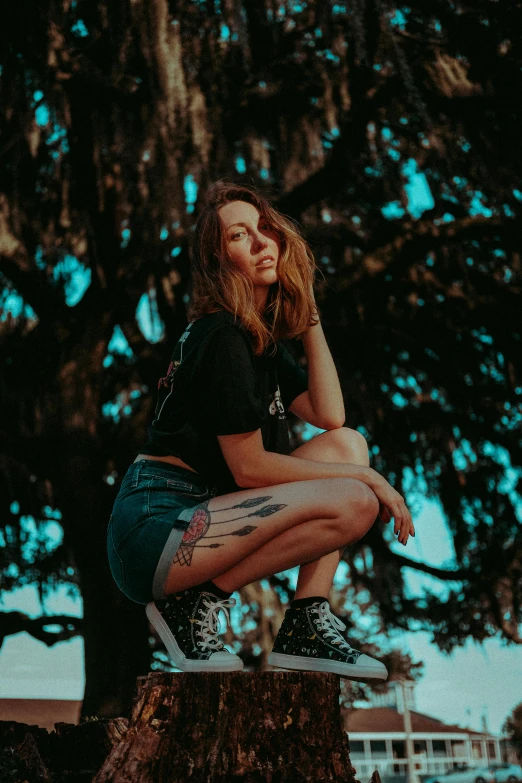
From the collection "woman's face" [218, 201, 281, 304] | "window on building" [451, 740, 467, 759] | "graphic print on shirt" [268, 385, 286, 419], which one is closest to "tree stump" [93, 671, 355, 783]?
"graphic print on shirt" [268, 385, 286, 419]

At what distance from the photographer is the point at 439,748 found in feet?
140

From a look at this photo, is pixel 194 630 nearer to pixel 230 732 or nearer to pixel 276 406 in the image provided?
pixel 230 732

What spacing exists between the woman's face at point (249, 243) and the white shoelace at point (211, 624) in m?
0.90

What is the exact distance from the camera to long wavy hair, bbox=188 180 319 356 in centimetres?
231

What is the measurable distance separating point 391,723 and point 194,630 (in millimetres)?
39278

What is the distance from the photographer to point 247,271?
2.41 meters

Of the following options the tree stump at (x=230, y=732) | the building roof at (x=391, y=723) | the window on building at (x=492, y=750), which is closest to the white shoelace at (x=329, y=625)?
the tree stump at (x=230, y=732)

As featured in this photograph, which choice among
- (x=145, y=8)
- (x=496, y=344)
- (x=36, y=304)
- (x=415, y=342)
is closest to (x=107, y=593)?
(x=36, y=304)

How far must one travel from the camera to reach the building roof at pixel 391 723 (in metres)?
36.3

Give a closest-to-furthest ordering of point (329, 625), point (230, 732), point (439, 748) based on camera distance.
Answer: point (230, 732)
point (329, 625)
point (439, 748)

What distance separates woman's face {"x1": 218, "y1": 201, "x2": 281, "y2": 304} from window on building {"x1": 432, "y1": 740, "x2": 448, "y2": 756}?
44.7 metres

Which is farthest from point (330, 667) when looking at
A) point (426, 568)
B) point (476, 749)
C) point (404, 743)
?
point (476, 749)

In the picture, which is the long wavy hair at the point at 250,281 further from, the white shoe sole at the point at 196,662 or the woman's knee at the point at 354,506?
the white shoe sole at the point at 196,662

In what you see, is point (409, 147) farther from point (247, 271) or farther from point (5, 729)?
point (5, 729)
